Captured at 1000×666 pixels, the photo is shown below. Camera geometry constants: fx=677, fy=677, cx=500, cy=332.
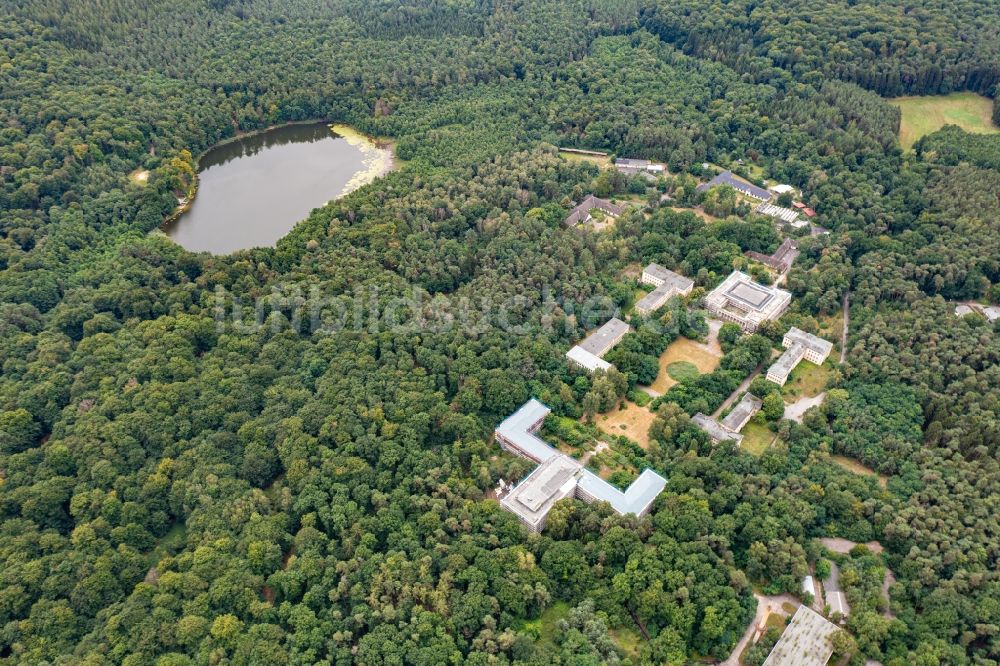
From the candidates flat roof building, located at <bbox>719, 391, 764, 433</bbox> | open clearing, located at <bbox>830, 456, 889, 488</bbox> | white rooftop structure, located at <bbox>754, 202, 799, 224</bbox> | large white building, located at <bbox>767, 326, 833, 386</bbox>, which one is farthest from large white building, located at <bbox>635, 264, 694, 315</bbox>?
open clearing, located at <bbox>830, 456, 889, 488</bbox>

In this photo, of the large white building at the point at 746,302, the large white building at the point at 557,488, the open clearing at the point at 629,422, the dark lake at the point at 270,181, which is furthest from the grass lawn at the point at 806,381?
the dark lake at the point at 270,181

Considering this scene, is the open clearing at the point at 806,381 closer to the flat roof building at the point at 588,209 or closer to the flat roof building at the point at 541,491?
the flat roof building at the point at 541,491

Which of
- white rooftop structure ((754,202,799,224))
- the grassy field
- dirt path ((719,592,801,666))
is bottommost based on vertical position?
dirt path ((719,592,801,666))

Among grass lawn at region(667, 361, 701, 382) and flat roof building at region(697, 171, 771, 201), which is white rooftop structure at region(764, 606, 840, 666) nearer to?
grass lawn at region(667, 361, 701, 382)

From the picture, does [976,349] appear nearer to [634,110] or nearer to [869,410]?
[869,410]

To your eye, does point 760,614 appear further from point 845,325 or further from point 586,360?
point 845,325

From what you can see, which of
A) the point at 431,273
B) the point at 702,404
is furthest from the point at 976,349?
the point at 431,273

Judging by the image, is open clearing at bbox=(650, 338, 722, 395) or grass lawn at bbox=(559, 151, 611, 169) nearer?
open clearing at bbox=(650, 338, 722, 395)
